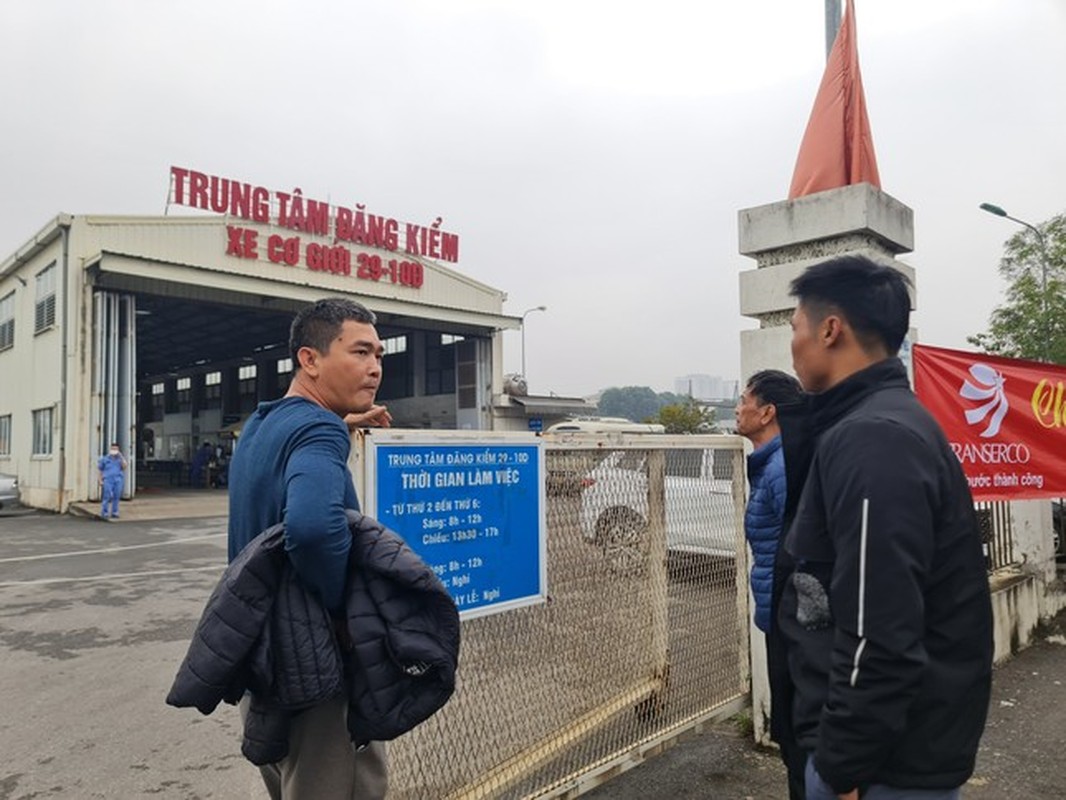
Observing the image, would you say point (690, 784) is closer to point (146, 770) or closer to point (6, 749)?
point (146, 770)

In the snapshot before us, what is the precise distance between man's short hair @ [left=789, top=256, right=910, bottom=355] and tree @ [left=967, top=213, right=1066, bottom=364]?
23.6 m

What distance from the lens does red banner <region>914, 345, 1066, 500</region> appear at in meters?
5.12

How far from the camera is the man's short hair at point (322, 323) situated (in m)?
2.21

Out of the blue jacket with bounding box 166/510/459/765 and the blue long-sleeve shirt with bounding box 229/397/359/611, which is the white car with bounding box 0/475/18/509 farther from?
the blue jacket with bounding box 166/510/459/765

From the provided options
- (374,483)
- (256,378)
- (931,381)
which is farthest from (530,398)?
(374,483)

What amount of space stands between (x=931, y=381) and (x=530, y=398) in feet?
80.1

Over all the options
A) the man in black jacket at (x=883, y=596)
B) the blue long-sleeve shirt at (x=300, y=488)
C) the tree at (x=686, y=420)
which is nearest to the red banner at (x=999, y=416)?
the man in black jacket at (x=883, y=596)

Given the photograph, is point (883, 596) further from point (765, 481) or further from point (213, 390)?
point (213, 390)

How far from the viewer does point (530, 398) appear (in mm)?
29312

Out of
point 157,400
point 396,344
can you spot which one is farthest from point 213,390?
point 396,344

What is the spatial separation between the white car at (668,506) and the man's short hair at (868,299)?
1.64m

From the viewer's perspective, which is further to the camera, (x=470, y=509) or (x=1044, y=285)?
(x=1044, y=285)

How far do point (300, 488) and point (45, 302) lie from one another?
22472 mm

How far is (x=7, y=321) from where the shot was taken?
2348 cm
